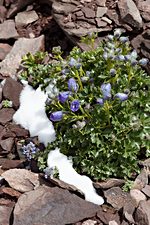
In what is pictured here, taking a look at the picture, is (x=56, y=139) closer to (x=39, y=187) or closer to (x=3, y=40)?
(x=39, y=187)

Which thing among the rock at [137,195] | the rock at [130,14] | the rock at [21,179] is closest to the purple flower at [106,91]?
the rock at [137,195]

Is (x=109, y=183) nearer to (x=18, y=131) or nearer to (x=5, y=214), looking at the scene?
(x=5, y=214)

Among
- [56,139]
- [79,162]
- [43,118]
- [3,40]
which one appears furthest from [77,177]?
[3,40]

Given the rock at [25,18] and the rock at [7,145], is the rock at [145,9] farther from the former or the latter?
the rock at [7,145]

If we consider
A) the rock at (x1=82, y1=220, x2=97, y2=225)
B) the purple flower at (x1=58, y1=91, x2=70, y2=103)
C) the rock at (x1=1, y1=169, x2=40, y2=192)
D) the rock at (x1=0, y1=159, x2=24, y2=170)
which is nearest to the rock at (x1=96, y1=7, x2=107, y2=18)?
the purple flower at (x1=58, y1=91, x2=70, y2=103)

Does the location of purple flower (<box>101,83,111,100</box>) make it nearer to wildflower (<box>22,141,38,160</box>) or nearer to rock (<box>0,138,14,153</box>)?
wildflower (<box>22,141,38,160</box>)
